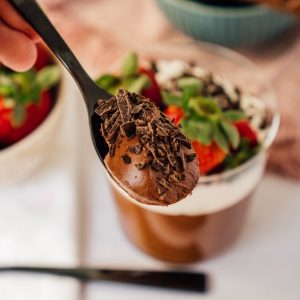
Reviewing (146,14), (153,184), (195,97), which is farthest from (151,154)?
(146,14)

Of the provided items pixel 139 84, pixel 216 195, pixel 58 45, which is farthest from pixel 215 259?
pixel 58 45

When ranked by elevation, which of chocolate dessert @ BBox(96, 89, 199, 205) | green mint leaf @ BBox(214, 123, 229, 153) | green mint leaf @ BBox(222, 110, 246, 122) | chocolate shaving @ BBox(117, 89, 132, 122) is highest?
green mint leaf @ BBox(222, 110, 246, 122)

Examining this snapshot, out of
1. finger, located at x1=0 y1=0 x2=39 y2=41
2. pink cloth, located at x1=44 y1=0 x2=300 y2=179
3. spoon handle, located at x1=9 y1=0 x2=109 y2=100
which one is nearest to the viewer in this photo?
spoon handle, located at x1=9 y1=0 x2=109 y2=100

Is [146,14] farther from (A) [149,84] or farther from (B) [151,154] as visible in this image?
(B) [151,154]

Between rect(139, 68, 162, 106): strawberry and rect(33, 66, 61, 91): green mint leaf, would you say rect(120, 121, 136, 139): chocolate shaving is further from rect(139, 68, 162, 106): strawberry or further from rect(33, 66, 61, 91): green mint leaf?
rect(33, 66, 61, 91): green mint leaf

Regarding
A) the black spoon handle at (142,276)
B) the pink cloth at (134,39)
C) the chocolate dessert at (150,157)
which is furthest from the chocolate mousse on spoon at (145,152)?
the pink cloth at (134,39)

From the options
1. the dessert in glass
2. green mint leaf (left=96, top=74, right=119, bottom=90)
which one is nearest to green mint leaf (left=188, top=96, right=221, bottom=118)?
the dessert in glass
